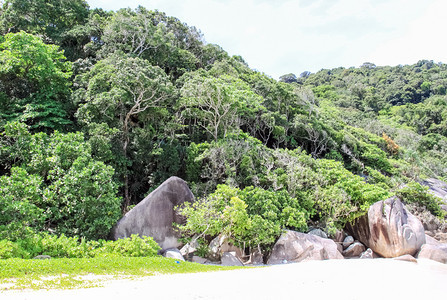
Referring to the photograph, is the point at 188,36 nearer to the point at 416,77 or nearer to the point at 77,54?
the point at 77,54

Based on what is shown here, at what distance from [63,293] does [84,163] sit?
23.0ft

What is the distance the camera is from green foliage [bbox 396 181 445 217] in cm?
1950

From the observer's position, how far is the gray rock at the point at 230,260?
533 inches

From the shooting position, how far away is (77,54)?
2570cm

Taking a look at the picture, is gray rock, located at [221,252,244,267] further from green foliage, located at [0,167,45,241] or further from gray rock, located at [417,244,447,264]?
gray rock, located at [417,244,447,264]

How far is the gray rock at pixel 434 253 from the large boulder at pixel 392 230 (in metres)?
0.34

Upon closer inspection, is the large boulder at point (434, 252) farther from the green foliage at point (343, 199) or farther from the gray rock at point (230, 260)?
the gray rock at point (230, 260)

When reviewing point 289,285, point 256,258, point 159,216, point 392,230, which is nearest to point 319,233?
point 392,230

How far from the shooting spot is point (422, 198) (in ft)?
64.8

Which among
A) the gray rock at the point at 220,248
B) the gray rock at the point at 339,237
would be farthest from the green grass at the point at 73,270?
the gray rock at the point at 339,237

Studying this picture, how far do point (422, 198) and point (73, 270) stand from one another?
21987 millimetres

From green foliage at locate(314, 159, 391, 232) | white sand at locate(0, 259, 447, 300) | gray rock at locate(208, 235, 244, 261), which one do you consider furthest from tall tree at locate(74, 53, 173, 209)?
green foliage at locate(314, 159, 391, 232)

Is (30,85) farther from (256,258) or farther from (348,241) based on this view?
(348,241)

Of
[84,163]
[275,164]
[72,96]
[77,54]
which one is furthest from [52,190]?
[77,54]
